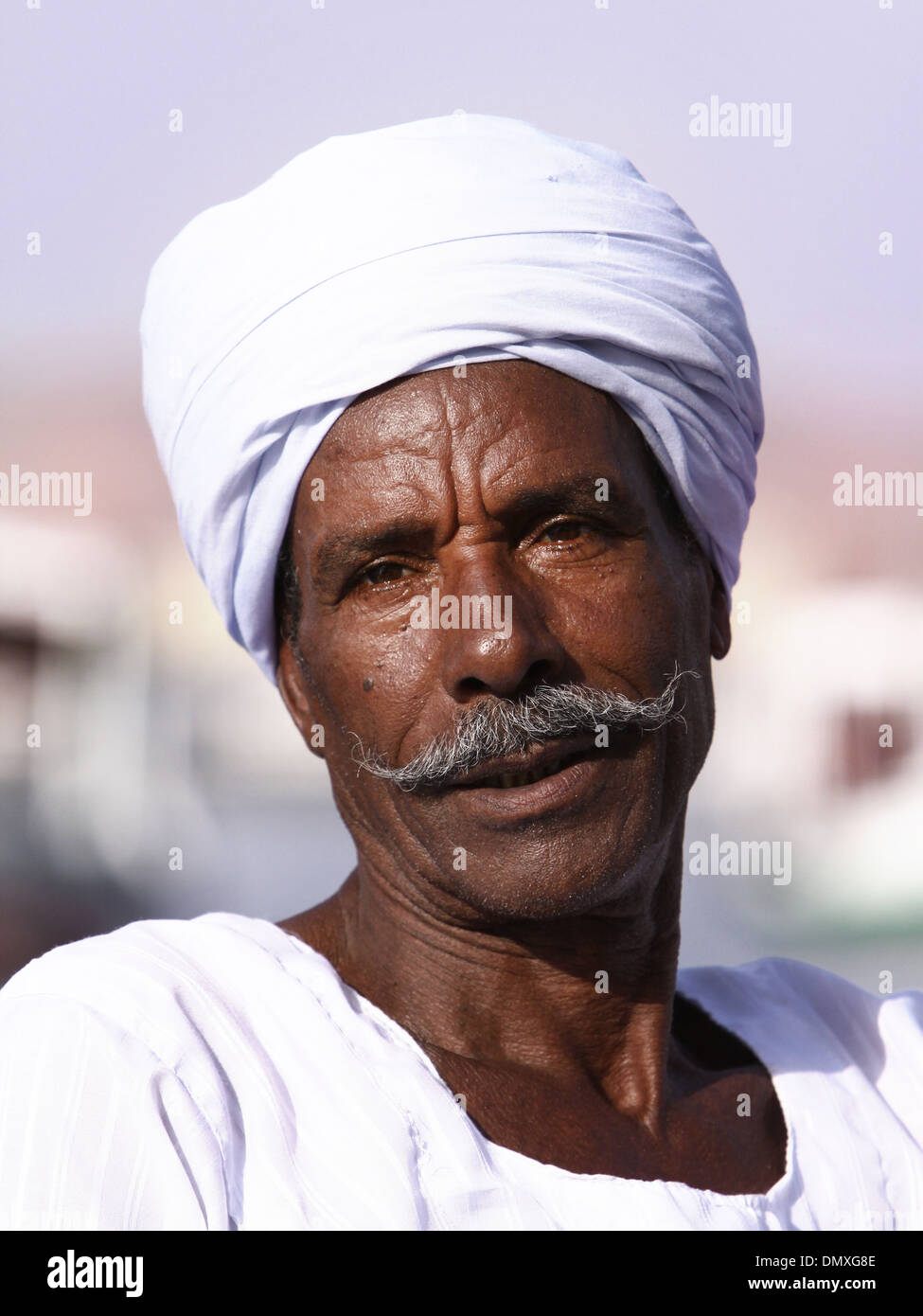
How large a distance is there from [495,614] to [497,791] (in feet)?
0.91

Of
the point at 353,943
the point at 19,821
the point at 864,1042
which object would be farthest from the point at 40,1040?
the point at 19,821

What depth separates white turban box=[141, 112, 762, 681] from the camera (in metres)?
2.22

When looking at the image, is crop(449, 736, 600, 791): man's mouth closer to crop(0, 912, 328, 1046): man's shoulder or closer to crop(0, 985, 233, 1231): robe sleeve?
crop(0, 912, 328, 1046): man's shoulder

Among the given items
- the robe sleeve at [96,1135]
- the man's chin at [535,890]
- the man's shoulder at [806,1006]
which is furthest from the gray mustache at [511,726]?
the man's shoulder at [806,1006]

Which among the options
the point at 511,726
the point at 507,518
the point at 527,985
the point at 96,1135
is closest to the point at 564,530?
the point at 507,518

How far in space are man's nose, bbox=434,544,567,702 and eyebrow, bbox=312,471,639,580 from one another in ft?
0.24

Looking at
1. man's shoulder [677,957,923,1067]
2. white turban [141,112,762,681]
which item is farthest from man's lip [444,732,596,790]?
man's shoulder [677,957,923,1067]

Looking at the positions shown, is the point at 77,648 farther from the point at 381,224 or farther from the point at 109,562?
the point at 381,224

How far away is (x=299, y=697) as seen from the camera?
2.53m

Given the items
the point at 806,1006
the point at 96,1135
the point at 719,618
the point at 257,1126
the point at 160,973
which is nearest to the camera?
the point at 96,1135

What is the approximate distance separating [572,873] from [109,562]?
365cm

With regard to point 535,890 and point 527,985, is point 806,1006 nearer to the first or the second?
point 527,985

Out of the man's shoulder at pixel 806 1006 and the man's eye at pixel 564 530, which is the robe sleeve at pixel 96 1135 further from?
the man's shoulder at pixel 806 1006

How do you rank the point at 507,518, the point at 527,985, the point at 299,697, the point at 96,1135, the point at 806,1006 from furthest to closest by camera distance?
the point at 806,1006
the point at 299,697
the point at 527,985
the point at 507,518
the point at 96,1135
